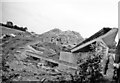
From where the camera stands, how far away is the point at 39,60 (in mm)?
7484

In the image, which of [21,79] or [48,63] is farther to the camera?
[48,63]

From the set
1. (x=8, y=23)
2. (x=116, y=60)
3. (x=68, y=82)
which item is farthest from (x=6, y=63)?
(x=8, y=23)

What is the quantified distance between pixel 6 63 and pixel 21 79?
2.19 metres

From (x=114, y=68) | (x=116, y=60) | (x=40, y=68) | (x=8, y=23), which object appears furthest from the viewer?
(x=8, y=23)

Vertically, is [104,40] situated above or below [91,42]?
above

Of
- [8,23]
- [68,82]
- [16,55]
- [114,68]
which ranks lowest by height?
[68,82]

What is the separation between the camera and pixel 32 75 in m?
5.44

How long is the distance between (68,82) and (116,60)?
2.39 meters

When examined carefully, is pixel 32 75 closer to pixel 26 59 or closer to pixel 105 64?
pixel 26 59

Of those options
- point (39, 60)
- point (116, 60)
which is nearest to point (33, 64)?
point (39, 60)

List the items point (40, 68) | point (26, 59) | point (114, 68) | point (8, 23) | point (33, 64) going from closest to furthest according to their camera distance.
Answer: point (114, 68) → point (40, 68) → point (33, 64) → point (26, 59) → point (8, 23)

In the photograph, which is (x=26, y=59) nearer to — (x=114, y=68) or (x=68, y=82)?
(x=68, y=82)

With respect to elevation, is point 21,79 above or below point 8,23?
below

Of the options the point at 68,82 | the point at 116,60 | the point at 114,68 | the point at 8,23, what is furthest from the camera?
the point at 8,23
